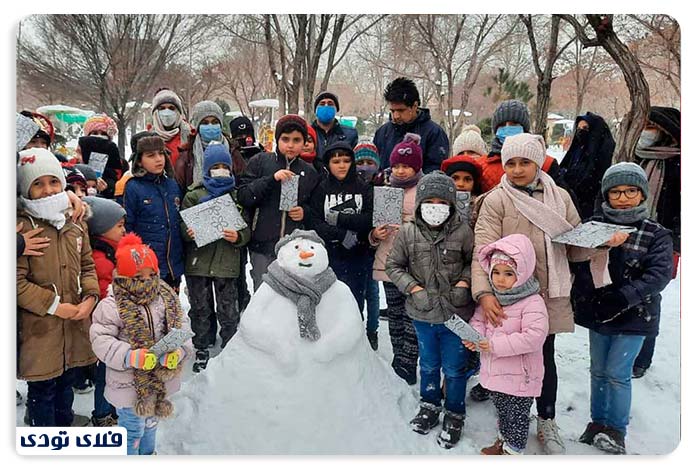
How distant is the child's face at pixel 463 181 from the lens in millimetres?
3227

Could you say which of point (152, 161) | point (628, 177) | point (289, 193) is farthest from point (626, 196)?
Result: point (152, 161)

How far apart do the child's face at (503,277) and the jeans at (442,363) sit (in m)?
0.43

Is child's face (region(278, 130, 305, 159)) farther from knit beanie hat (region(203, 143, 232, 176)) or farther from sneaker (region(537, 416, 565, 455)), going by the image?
sneaker (region(537, 416, 565, 455))

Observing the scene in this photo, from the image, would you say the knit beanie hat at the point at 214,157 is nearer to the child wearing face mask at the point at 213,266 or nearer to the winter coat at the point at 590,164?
the child wearing face mask at the point at 213,266

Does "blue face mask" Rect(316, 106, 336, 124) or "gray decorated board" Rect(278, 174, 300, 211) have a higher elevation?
"blue face mask" Rect(316, 106, 336, 124)

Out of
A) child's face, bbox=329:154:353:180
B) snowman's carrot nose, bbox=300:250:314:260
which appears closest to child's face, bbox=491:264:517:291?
snowman's carrot nose, bbox=300:250:314:260

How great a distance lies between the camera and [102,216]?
292cm

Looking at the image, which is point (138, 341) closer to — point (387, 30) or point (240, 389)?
point (240, 389)

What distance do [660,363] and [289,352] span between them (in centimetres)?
206

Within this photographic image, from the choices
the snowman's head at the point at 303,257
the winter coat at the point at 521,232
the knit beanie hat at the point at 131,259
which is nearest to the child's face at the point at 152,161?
the knit beanie hat at the point at 131,259

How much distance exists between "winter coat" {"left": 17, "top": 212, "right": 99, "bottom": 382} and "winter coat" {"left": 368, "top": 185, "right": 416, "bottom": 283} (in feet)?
5.45

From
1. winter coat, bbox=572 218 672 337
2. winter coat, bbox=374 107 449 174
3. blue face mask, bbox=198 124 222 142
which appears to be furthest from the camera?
winter coat, bbox=374 107 449 174

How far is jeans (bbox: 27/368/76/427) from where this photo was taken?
2660 mm

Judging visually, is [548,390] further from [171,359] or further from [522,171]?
[171,359]
